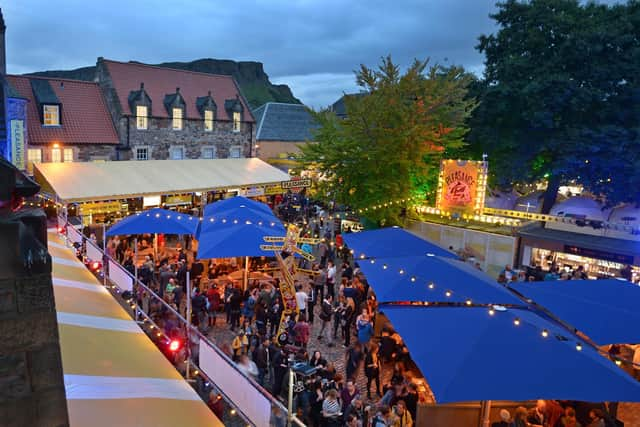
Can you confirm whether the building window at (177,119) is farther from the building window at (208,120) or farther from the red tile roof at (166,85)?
the building window at (208,120)

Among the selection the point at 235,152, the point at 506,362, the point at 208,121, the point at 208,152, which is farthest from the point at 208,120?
the point at 506,362

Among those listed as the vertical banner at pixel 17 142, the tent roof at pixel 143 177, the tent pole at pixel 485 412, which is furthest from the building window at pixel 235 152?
the tent pole at pixel 485 412

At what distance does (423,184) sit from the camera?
22203mm

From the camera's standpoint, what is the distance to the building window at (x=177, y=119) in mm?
28094

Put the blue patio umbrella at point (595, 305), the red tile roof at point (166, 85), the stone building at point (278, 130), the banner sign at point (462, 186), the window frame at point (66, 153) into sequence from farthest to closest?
the stone building at point (278, 130) < the red tile roof at point (166, 85) < the window frame at point (66, 153) < the banner sign at point (462, 186) < the blue patio umbrella at point (595, 305)

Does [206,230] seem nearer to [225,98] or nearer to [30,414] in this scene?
[30,414]

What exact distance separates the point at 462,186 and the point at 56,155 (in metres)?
19.9

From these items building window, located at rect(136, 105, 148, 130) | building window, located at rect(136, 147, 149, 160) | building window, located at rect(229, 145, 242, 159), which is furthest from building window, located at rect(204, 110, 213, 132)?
building window, located at rect(136, 147, 149, 160)

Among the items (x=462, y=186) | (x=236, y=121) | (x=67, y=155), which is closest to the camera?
(x=462, y=186)

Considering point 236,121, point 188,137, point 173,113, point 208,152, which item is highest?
point 173,113

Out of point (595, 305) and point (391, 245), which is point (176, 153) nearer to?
point (391, 245)

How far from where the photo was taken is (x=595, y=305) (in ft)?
31.2

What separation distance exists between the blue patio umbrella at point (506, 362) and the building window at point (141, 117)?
23.0 meters

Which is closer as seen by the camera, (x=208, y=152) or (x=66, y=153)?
Answer: (x=66, y=153)
